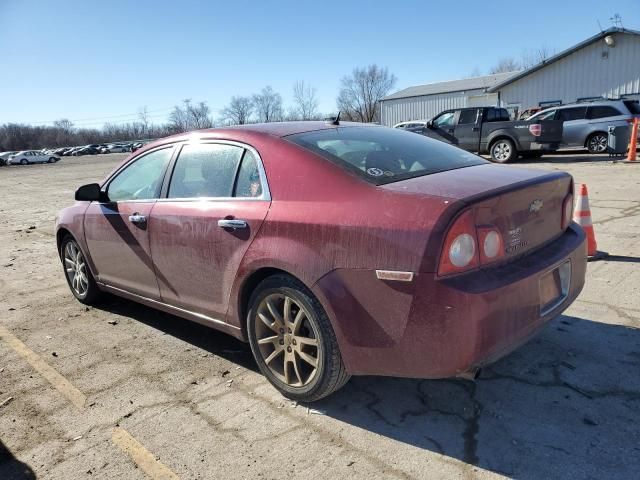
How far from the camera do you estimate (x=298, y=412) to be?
2.96 m

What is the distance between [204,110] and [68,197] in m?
88.1

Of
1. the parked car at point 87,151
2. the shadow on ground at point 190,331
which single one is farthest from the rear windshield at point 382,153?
the parked car at point 87,151

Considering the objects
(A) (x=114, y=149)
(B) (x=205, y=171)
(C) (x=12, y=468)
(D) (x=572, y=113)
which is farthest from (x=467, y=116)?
(A) (x=114, y=149)

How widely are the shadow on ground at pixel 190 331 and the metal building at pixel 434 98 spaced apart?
39.5 metres

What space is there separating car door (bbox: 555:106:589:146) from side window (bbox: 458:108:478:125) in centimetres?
292

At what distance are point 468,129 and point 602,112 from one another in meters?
4.26

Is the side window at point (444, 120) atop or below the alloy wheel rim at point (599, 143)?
atop

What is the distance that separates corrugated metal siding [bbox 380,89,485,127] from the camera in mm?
44031

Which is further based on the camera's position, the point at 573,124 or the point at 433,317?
the point at 573,124

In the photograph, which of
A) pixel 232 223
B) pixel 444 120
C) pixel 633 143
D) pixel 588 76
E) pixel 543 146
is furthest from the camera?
pixel 588 76

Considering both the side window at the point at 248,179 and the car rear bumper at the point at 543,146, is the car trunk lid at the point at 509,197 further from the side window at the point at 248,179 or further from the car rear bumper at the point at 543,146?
the car rear bumper at the point at 543,146

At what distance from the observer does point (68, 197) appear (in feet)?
54.0

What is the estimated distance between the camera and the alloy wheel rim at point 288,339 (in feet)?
9.33

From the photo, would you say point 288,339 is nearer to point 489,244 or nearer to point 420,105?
point 489,244
